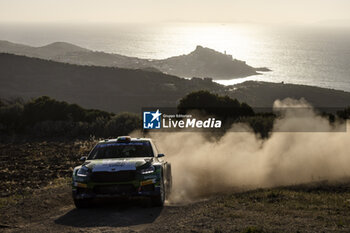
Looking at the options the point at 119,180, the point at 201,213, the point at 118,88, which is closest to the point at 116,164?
the point at 119,180

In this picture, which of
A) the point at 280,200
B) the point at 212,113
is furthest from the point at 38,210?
the point at 212,113

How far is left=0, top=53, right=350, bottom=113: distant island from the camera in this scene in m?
102

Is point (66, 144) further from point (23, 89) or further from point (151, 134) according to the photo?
point (23, 89)

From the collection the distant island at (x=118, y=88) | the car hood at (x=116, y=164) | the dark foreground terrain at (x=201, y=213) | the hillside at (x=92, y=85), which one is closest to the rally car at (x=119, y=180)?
the car hood at (x=116, y=164)

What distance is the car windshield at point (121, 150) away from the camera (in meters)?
13.8

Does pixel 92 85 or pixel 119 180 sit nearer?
pixel 119 180

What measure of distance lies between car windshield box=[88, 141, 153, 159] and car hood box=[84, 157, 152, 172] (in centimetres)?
44

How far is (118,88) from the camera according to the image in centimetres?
12050

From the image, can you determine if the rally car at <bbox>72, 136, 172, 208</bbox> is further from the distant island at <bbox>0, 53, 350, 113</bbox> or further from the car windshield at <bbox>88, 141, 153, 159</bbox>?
the distant island at <bbox>0, 53, 350, 113</bbox>

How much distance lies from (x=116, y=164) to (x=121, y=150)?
1.23 m

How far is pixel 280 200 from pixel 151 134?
22.2m

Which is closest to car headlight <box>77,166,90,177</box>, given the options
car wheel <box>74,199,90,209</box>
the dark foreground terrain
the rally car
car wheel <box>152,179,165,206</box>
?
the rally car

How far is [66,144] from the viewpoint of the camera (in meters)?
35.4

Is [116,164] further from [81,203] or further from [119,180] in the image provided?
[81,203]
